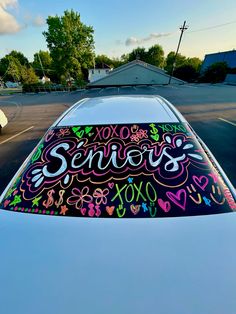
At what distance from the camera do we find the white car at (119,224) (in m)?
0.92

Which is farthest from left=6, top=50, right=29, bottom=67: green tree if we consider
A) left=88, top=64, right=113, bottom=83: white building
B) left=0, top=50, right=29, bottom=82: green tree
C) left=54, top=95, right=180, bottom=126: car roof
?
left=54, top=95, right=180, bottom=126: car roof

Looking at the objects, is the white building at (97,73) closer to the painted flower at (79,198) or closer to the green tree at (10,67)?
the green tree at (10,67)

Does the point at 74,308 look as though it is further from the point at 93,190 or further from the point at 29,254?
the point at 93,190

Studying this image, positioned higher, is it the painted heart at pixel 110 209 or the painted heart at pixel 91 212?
the painted heart at pixel 110 209

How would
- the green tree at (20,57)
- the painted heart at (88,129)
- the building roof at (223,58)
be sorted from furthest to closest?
the green tree at (20,57) < the building roof at (223,58) < the painted heart at (88,129)

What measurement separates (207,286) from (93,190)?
972 mm

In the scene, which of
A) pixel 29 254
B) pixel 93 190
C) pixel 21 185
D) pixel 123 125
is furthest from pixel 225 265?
pixel 21 185

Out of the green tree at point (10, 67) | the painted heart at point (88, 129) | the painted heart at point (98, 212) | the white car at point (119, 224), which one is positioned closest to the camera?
the white car at point (119, 224)

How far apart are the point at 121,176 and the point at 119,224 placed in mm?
441

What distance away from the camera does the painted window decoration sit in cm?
143

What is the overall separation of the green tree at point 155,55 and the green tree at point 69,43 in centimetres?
3086

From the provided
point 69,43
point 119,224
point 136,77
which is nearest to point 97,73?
point 69,43

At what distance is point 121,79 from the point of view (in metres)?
35.7

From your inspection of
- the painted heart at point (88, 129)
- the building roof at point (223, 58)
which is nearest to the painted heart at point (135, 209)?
the painted heart at point (88, 129)
